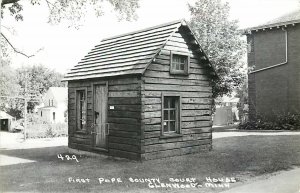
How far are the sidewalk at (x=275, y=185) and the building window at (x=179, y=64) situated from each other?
5861 millimetres

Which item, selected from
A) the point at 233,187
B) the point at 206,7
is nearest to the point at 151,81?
the point at 233,187

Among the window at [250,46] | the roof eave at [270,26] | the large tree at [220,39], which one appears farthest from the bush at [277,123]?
the roof eave at [270,26]

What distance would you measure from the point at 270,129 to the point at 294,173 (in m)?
16.7

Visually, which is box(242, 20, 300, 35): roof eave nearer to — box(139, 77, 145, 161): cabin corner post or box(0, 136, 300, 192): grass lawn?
box(0, 136, 300, 192): grass lawn

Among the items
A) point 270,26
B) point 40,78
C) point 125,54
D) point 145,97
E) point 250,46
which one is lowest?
point 145,97

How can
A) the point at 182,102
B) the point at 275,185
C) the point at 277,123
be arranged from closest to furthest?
the point at 275,185 → the point at 182,102 → the point at 277,123

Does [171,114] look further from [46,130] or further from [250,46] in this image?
[46,130]

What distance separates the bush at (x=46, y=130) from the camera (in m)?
30.0

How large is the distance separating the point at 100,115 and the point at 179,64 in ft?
13.1

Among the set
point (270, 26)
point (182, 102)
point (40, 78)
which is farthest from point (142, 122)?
point (40, 78)

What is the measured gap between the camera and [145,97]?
12703mm

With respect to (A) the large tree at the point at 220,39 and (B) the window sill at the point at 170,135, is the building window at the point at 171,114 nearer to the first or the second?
(B) the window sill at the point at 170,135

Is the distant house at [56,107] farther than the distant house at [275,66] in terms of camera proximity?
Yes

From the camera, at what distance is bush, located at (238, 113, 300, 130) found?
2468cm
